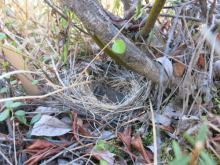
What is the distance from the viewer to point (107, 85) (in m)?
1.10

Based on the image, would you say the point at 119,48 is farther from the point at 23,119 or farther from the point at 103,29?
the point at 23,119

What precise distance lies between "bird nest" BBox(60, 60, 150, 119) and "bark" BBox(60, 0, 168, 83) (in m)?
0.14

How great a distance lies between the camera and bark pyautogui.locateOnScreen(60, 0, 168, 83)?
2.14 ft

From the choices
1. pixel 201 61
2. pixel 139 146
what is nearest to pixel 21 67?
pixel 139 146

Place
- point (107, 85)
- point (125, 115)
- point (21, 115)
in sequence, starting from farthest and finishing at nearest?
point (107, 85) → point (125, 115) → point (21, 115)

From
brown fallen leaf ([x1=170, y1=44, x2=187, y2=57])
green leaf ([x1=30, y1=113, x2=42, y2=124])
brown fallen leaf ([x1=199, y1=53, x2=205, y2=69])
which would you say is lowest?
green leaf ([x1=30, y1=113, x2=42, y2=124])

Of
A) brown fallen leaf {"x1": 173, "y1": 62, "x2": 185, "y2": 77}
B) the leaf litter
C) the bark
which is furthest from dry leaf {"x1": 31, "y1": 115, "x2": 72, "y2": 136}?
brown fallen leaf {"x1": 173, "y1": 62, "x2": 185, "y2": 77}

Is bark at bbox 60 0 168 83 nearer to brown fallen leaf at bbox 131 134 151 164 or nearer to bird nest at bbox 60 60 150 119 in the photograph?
bird nest at bbox 60 60 150 119

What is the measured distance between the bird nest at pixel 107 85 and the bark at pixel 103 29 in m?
0.14

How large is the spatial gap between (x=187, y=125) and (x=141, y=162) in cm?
19

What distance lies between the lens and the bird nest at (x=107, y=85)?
894 mm

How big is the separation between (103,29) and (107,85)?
0.47 m

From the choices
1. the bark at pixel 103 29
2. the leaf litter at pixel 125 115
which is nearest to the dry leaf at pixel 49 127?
the leaf litter at pixel 125 115

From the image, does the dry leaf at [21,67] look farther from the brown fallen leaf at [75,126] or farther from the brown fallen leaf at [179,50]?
the brown fallen leaf at [179,50]
